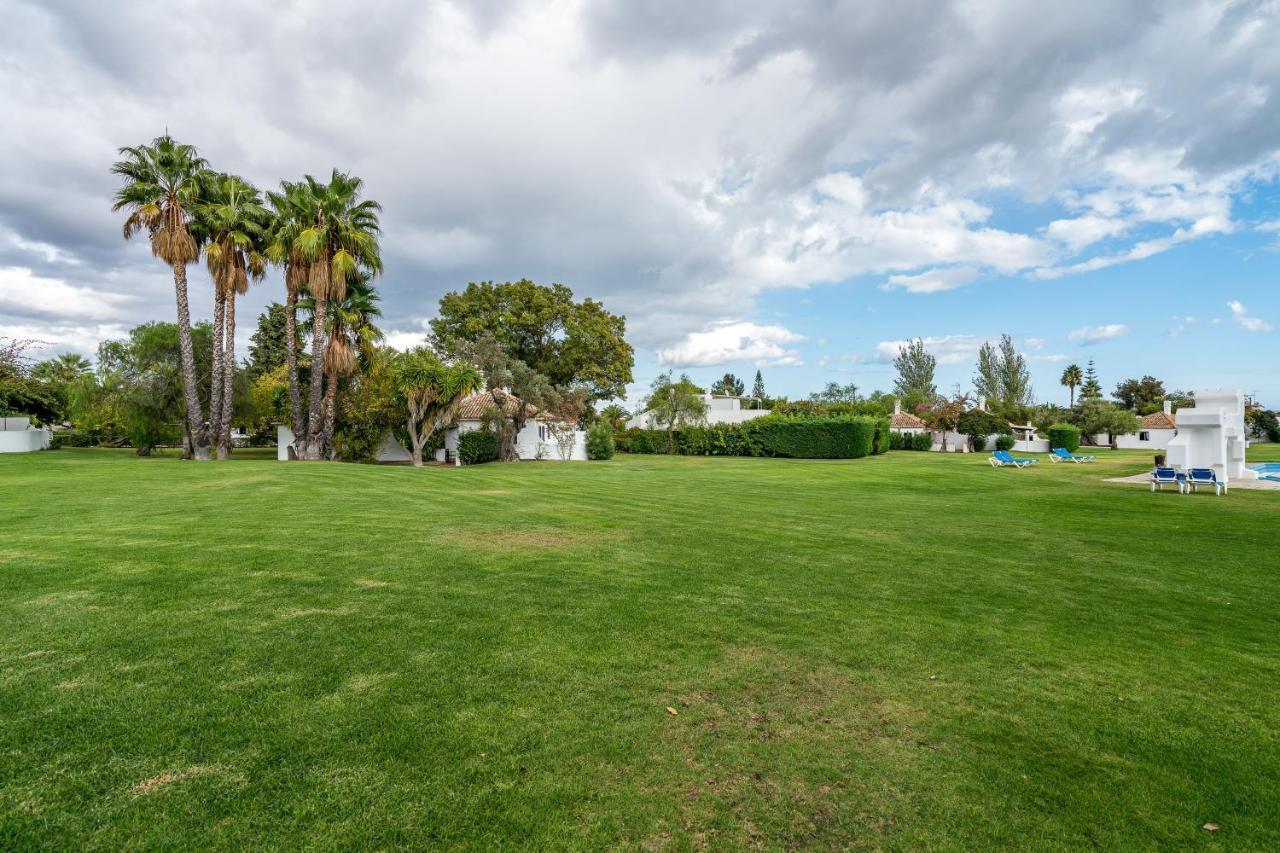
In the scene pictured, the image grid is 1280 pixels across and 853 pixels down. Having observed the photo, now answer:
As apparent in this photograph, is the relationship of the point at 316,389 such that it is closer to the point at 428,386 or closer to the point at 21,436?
the point at 428,386

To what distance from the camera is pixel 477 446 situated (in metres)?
30.1

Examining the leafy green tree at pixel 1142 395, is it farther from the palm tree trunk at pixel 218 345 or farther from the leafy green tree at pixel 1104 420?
the palm tree trunk at pixel 218 345

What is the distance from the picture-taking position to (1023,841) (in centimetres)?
271

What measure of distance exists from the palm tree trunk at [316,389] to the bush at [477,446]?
6.09 m

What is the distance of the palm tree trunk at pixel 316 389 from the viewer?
84.1 ft

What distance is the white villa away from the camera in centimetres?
3073

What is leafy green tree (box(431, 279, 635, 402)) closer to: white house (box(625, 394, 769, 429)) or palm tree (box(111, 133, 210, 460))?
white house (box(625, 394, 769, 429))

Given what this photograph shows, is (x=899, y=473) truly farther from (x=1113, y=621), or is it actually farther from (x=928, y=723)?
(x=928, y=723)

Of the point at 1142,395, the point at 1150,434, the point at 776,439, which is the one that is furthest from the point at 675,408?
the point at 1142,395

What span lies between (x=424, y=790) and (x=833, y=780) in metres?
2.02

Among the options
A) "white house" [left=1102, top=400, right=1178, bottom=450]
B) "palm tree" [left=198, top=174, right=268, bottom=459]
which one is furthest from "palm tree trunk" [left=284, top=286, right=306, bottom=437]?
"white house" [left=1102, top=400, right=1178, bottom=450]

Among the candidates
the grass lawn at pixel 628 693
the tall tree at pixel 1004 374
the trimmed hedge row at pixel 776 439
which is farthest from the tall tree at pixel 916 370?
the grass lawn at pixel 628 693

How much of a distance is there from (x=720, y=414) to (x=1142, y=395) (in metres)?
50.1

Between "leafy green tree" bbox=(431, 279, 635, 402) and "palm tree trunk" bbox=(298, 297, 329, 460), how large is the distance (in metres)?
17.4
